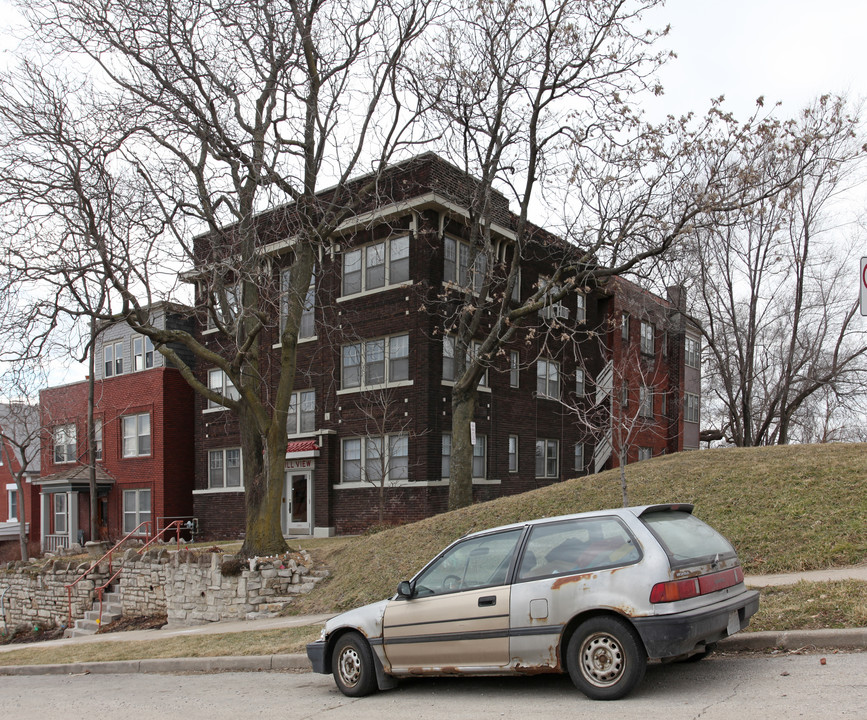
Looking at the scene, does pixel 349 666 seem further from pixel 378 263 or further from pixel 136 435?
pixel 136 435

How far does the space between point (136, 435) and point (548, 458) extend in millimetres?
17319

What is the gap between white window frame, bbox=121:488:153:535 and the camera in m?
31.8

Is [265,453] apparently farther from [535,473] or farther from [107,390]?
[107,390]

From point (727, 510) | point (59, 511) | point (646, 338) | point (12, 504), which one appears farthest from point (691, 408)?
point (12, 504)

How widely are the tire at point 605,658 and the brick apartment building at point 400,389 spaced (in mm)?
14511

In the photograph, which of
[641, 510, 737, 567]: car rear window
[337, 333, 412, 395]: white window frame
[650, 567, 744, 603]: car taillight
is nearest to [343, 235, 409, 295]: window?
[337, 333, 412, 395]: white window frame

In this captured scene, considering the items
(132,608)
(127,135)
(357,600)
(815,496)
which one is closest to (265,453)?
(357,600)

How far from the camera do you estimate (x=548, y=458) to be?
94.3ft

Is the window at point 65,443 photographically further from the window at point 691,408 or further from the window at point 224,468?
the window at point 691,408

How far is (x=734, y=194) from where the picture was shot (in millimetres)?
16953

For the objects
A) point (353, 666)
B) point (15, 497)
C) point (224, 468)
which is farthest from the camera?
point (15, 497)

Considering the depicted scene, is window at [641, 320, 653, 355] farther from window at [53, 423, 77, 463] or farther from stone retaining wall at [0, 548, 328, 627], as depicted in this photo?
window at [53, 423, 77, 463]

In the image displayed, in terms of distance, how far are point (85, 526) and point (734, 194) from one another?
99.8 feet

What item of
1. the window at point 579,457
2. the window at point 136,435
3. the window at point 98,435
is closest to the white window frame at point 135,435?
the window at point 136,435
